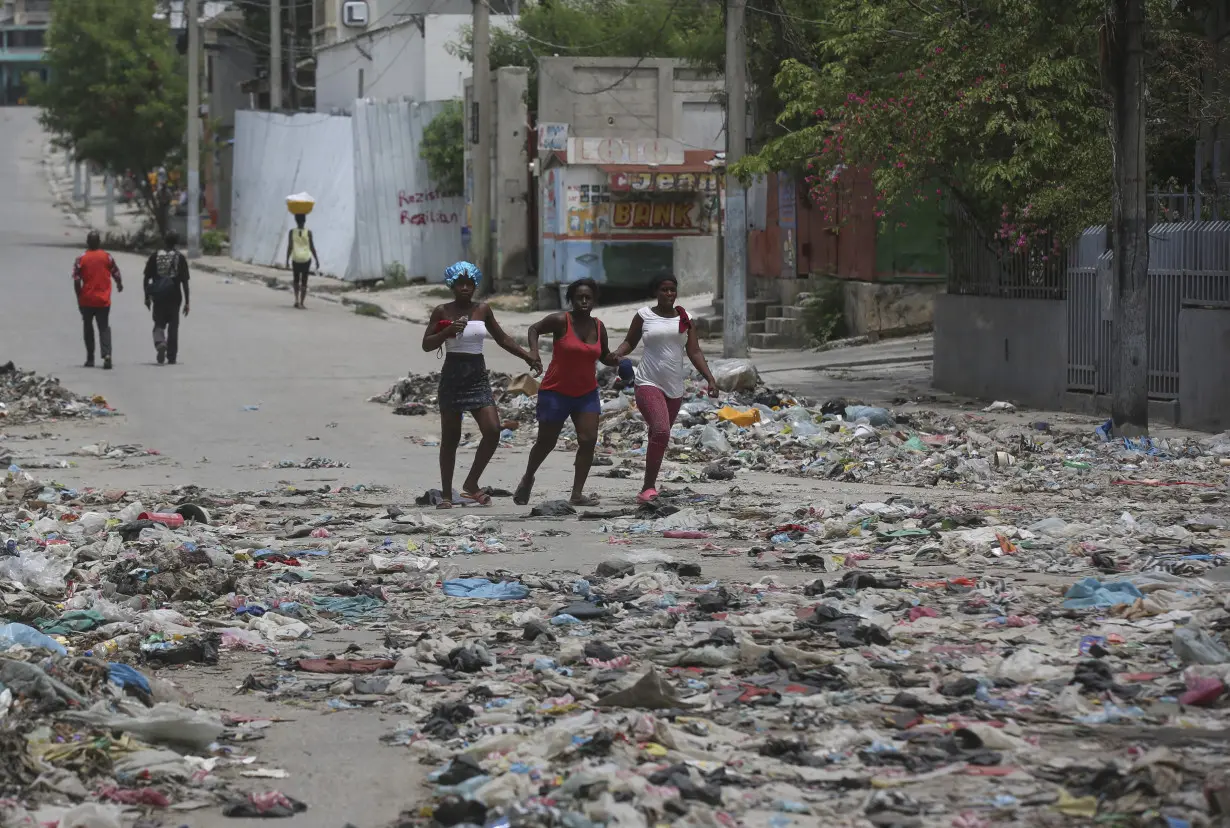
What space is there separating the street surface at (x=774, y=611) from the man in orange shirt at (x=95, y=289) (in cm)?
301

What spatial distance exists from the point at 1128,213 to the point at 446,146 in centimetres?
2434

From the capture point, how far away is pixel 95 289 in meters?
22.0

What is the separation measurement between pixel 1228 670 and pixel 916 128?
12.3m

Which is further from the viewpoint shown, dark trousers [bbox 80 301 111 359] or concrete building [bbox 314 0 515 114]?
concrete building [bbox 314 0 515 114]

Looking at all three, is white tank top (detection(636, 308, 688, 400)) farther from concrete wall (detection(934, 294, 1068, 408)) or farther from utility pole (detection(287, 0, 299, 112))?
utility pole (detection(287, 0, 299, 112))

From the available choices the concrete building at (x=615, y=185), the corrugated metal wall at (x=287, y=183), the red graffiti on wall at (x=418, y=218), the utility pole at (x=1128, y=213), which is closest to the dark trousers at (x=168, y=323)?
the concrete building at (x=615, y=185)

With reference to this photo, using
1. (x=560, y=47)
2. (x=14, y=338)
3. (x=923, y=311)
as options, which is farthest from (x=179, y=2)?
(x=923, y=311)

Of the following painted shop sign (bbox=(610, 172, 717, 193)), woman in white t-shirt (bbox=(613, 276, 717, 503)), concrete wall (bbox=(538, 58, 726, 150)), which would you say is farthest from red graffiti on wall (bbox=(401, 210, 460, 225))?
woman in white t-shirt (bbox=(613, 276, 717, 503))

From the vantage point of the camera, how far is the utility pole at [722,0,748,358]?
22.0 meters

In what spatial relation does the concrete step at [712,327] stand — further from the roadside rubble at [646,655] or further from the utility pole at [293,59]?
the utility pole at [293,59]

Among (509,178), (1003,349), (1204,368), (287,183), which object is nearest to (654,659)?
(1204,368)

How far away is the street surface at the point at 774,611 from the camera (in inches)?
226

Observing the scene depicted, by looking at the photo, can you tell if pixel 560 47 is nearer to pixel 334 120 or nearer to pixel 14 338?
pixel 334 120

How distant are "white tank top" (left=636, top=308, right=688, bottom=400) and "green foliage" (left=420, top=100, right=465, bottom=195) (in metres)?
25.8
